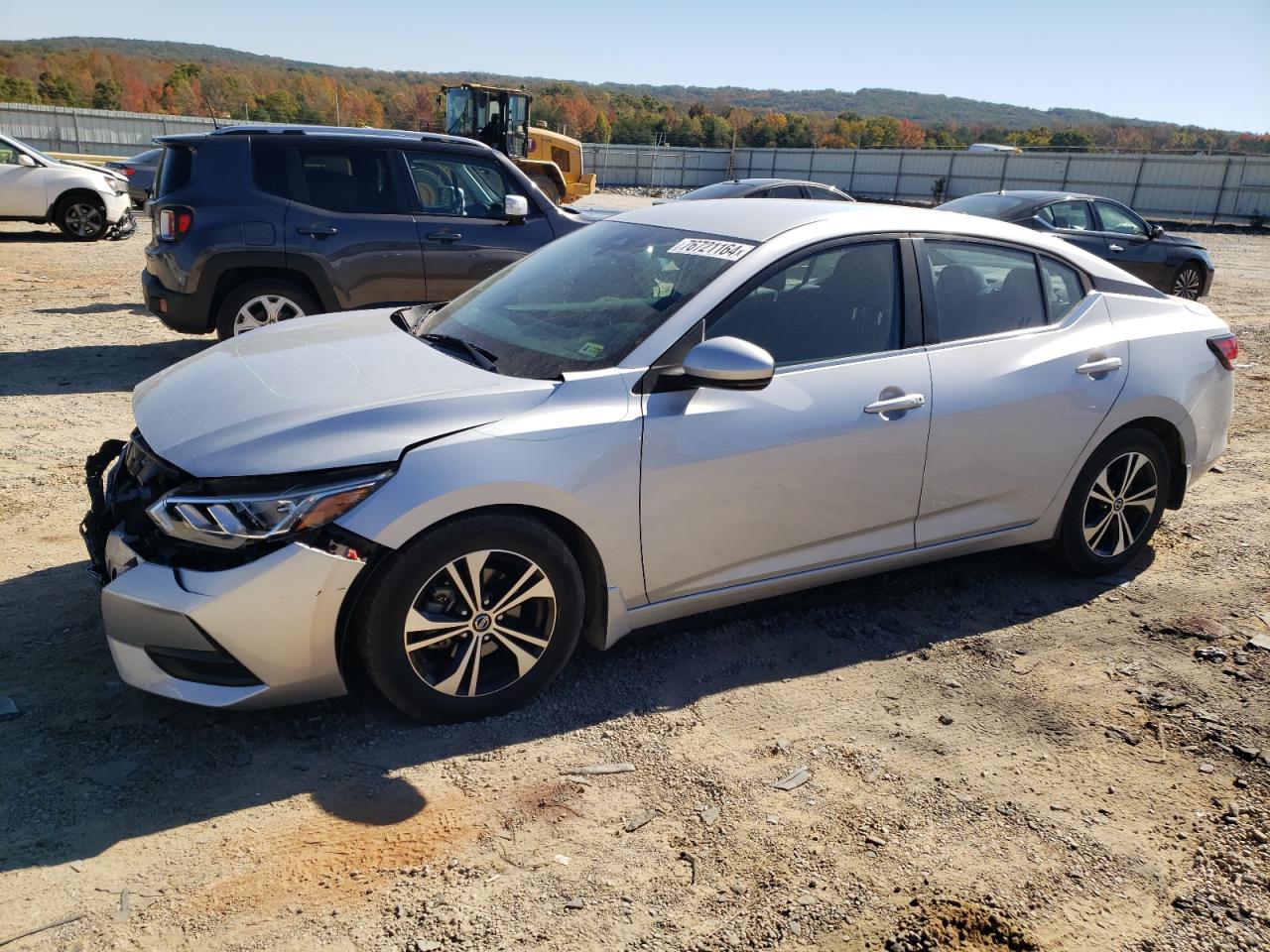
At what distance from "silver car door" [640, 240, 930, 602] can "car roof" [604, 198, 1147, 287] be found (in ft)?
0.41

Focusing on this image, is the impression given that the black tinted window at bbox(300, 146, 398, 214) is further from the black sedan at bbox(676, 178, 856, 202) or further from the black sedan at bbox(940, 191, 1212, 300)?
the black sedan at bbox(940, 191, 1212, 300)

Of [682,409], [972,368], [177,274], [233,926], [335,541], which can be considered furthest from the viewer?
[177,274]

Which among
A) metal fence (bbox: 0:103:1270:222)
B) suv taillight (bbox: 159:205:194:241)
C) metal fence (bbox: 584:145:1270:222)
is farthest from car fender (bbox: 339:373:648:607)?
metal fence (bbox: 584:145:1270:222)

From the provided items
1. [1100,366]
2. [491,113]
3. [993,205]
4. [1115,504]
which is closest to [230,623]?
[1100,366]

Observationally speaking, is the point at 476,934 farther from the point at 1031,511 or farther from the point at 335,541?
the point at 1031,511

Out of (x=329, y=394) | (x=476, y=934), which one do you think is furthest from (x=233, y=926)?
(x=329, y=394)

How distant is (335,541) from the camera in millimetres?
3055

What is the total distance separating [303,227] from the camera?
789cm

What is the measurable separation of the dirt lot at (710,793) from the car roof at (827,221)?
5.39ft

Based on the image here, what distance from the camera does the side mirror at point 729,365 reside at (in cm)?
343

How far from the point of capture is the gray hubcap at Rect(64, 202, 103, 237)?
16.8 meters

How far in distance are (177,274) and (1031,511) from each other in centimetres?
653

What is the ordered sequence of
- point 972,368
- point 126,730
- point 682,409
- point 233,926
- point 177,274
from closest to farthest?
1. point 233,926
2. point 126,730
3. point 682,409
4. point 972,368
5. point 177,274

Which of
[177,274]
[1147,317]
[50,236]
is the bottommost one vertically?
[50,236]
